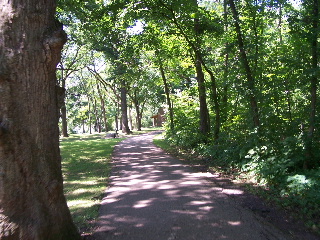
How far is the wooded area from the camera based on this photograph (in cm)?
324

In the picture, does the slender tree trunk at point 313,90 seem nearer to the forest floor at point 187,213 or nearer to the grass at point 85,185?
the forest floor at point 187,213

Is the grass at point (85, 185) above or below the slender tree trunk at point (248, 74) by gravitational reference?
below

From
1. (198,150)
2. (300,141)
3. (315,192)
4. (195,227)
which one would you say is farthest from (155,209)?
(198,150)

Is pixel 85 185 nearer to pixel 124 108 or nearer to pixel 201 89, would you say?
pixel 201 89

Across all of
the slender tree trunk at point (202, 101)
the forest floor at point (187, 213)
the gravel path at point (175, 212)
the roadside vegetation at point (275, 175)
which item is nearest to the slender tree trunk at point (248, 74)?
the roadside vegetation at point (275, 175)

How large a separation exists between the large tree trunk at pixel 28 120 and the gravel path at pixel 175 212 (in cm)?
132

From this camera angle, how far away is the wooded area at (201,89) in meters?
3.24

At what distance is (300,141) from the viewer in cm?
671

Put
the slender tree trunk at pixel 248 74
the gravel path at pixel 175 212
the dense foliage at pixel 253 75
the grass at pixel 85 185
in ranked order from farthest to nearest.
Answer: the slender tree trunk at pixel 248 74 → the dense foliage at pixel 253 75 → the grass at pixel 85 185 → the gravel path at pixel 175 212

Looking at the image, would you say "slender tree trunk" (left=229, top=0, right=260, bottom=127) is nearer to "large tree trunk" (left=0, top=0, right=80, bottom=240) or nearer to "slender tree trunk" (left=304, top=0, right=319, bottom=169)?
"slender tree trunk" (left=304, top=0, right=319, bottom=169)

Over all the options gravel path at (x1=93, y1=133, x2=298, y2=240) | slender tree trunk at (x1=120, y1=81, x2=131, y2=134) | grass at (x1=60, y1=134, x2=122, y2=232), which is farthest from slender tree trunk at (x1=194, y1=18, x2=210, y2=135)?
slender tree trunk at (x1=120, y1=81, x2=131, y2=134)

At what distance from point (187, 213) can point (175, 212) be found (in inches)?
8.9

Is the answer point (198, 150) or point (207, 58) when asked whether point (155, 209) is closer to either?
point (198, 150)

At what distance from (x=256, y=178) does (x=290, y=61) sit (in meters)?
3.01
